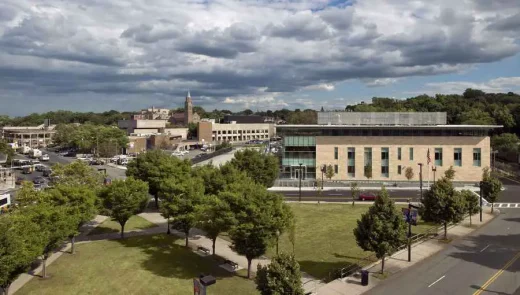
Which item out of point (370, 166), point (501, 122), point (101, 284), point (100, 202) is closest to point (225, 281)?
point (101, 284)

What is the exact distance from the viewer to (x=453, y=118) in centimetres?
15150

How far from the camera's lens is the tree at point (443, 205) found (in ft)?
126

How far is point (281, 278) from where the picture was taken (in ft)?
73.8

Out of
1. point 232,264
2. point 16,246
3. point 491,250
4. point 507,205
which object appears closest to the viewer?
point 16,246

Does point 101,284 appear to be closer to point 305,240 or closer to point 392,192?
point 305,240

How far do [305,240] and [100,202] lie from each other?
68.2ft

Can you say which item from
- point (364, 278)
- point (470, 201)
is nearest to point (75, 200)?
point (364, 278)

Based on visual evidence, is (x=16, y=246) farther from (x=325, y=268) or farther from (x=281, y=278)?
(x=325, y=268)

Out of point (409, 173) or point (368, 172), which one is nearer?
point (409, 173)

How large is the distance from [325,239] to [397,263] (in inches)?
338

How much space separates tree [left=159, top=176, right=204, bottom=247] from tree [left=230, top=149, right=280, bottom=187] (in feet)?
65.2

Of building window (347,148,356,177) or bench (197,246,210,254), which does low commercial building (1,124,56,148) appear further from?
bench (197,246,210,254)

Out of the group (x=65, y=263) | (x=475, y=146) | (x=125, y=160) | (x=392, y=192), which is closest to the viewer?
(x=65, y=263)

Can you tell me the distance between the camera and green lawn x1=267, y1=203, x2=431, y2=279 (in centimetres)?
3341
